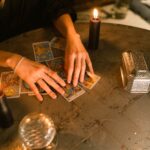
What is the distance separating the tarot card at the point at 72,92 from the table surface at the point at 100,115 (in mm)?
18

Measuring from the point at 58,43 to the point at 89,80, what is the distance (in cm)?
28

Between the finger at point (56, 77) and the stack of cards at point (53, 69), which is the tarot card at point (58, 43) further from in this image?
the finger at point (56, 77)

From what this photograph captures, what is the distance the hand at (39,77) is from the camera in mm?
821

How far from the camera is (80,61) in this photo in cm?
91

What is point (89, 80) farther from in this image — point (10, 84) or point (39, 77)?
point (10, 84)

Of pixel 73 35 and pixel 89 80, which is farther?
pixel 73 35

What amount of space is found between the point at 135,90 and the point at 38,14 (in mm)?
752

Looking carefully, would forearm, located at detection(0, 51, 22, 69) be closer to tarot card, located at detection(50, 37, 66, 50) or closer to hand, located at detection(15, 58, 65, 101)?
hand, located at detection(15, 58, 65, 101)

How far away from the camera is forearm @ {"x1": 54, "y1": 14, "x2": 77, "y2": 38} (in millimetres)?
1059

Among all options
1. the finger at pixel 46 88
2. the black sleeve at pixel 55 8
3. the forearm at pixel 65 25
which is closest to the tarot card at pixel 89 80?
the finger at pixel 46 88

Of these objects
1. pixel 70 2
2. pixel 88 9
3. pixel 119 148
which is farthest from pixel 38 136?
pixel 88 9

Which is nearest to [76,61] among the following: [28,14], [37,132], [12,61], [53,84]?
[53,84]

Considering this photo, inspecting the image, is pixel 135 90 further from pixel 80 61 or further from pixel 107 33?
pixel 107 33

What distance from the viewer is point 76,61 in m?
0.91
